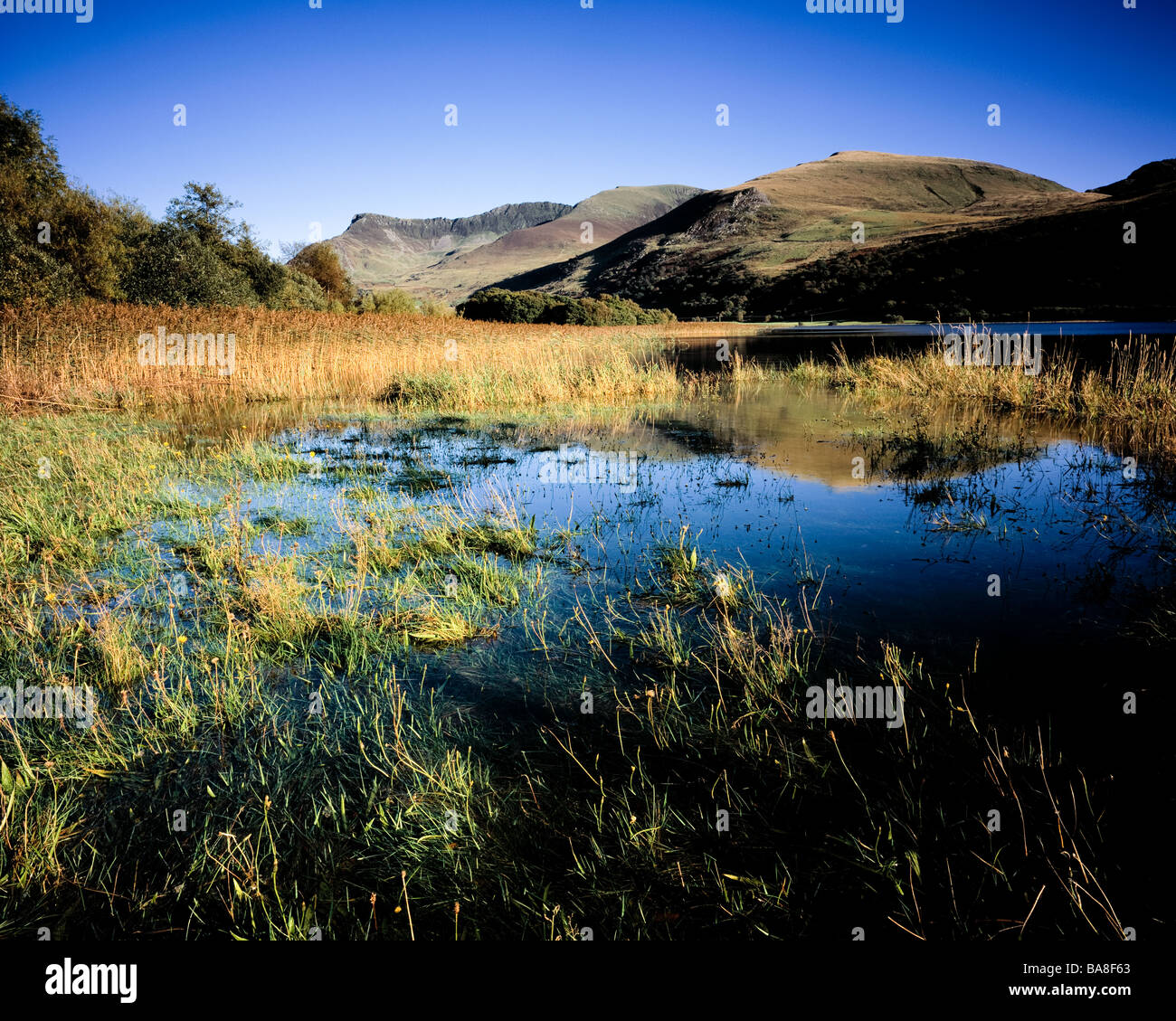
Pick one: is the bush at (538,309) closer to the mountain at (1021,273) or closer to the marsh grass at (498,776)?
the mountain at (1021,273)

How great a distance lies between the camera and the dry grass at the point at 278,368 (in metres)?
14.7

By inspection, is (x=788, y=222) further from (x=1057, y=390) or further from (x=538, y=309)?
(x=1057, y=390)

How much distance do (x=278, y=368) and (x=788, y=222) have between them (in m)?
144

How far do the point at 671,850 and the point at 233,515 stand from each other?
555 centimetres

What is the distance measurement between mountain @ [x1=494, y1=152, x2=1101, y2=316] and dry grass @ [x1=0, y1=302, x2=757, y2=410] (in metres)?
81.0

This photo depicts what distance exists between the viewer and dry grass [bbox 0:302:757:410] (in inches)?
580

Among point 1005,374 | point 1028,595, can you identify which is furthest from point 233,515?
point 1005,374

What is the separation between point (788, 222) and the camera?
137875mm

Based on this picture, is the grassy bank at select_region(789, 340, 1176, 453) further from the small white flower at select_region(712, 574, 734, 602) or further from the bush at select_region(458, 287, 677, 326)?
the bush at select_region(458, 287, 677, 326)

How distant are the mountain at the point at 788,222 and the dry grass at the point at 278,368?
81.0m

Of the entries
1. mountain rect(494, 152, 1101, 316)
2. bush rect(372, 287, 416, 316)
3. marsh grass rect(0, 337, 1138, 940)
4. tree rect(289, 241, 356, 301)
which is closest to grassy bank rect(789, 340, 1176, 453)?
marsh grass rect(0, 337, 1138, 940)

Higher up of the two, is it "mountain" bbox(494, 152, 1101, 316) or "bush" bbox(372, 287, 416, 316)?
"mountain" bbox(494, 152, 1101, 316)
